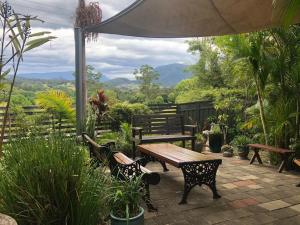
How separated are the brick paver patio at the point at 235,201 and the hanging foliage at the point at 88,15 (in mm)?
2814

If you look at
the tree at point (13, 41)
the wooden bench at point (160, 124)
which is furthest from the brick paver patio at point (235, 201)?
the wooden bench at point (160, 124)

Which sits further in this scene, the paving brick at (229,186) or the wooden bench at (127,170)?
the paving brick at (229,186)

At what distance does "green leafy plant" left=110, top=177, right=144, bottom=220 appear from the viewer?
8.25 ft

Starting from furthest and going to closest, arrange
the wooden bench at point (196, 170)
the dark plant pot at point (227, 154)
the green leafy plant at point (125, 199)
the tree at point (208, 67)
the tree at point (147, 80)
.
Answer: the tree at point (147, 80), the tree at point (208, 67), the dark plant pot at point (227, 154), the wooden bench at point (196, 170), the green leafy plant at point (125, 199)

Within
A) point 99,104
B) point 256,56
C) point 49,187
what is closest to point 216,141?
point 256,56

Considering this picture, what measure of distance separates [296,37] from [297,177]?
220 centimetres

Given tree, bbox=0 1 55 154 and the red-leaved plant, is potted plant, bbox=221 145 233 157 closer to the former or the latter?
the red-leaved plant

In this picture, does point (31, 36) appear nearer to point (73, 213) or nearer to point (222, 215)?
point (73, 213)

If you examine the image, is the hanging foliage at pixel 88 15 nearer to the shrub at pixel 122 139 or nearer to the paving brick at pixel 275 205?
the shrub at pixel 122 139

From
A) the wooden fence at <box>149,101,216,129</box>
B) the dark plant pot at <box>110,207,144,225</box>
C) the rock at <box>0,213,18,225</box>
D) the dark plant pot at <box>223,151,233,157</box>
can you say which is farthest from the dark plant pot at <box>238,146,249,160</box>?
the rock at <box>0,213,18,225</box>

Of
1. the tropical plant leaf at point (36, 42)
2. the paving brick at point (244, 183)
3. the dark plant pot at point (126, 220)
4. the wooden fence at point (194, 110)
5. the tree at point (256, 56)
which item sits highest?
the tree at point (256, 56)

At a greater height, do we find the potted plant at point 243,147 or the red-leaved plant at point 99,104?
the red-leaved plant at point 99,104

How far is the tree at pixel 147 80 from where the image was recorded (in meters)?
14.1

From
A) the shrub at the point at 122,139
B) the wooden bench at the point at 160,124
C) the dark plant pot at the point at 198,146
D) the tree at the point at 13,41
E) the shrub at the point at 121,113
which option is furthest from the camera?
the shrub at the point at 121,113
